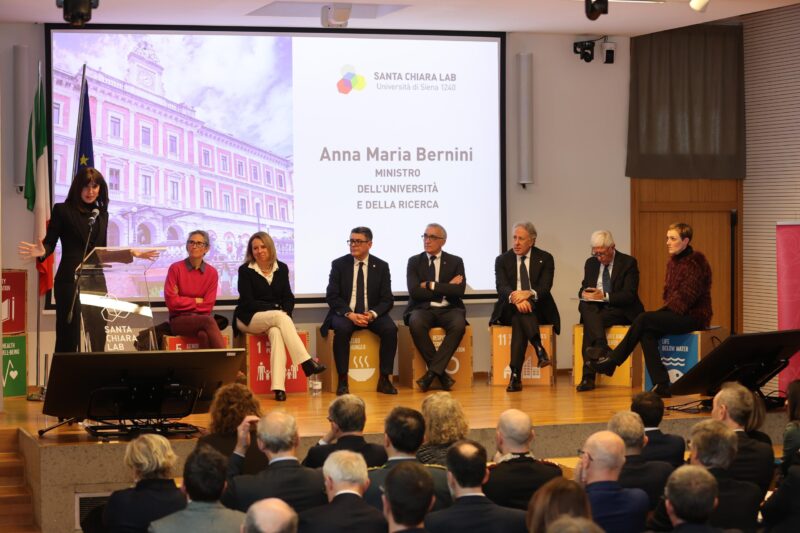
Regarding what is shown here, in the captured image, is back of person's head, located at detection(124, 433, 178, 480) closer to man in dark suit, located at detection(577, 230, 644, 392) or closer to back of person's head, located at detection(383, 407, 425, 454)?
back of person's head, located at detection(383, 407, 425, 454)

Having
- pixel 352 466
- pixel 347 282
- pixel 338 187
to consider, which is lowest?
pixel 352 466

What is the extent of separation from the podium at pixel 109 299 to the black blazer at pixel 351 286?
2.04 metres

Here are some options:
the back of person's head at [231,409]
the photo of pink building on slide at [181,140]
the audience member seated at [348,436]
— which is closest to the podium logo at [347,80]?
the photo of pink building on slide at [181,140]

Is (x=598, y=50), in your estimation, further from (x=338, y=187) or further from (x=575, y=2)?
(x=338, y=187)

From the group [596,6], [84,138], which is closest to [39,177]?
[84,138]

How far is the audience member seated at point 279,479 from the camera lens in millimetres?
4383

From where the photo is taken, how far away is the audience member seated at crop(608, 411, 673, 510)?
15.0 feet

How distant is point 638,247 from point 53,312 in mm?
5268

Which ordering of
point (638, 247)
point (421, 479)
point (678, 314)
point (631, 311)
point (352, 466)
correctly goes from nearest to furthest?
point (421, 479), point (352, 466), point (678, 314), point (631, 311), point (638, 247)

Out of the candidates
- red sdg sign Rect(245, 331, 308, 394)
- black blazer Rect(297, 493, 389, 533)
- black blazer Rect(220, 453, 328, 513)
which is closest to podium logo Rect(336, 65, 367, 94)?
red sdg sign Rect(245, 331, 308, 394)

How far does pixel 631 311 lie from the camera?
9164 mm

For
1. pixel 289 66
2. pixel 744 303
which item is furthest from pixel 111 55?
pixel 744 303

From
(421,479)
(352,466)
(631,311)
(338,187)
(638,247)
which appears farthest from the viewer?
(638,247)

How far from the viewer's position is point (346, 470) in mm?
3887
